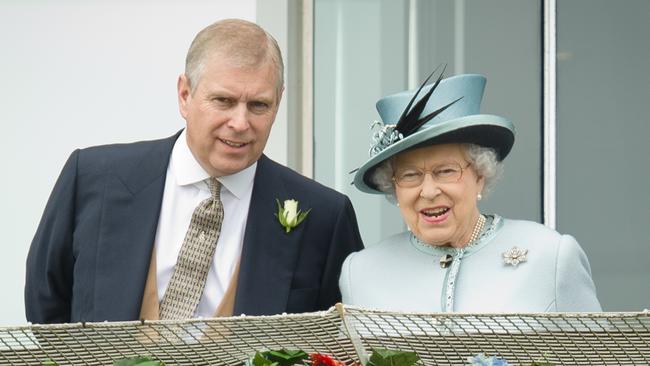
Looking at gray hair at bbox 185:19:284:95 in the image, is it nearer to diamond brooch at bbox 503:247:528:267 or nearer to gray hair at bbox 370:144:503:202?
gray hair at bbox 370:144:503:202

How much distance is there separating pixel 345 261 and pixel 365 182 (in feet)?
0.66

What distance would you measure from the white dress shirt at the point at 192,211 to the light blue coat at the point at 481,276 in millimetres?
284

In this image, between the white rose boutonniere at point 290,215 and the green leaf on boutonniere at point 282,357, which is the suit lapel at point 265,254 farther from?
the green leaf on boutonniere at point 282,357

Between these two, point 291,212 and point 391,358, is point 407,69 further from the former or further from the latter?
point 391,358

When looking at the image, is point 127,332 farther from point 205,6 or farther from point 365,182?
point 205,6

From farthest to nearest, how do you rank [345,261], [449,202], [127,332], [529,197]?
[529,197] < [345,261] < [449,202] < [127,332]

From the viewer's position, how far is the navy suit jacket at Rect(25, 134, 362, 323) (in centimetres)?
322

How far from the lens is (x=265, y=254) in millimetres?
3297

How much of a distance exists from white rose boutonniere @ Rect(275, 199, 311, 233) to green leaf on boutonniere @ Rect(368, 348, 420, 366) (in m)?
1.81

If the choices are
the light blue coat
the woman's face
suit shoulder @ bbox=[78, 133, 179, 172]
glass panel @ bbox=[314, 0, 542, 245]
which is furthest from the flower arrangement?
glass panel @ bbox=[314, 0, 542, 245]

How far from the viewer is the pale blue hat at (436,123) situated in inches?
121

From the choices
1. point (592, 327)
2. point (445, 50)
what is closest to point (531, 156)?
point (445, 50)

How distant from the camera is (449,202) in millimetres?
3111

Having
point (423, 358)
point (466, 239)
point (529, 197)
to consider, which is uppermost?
point (423, 358)
